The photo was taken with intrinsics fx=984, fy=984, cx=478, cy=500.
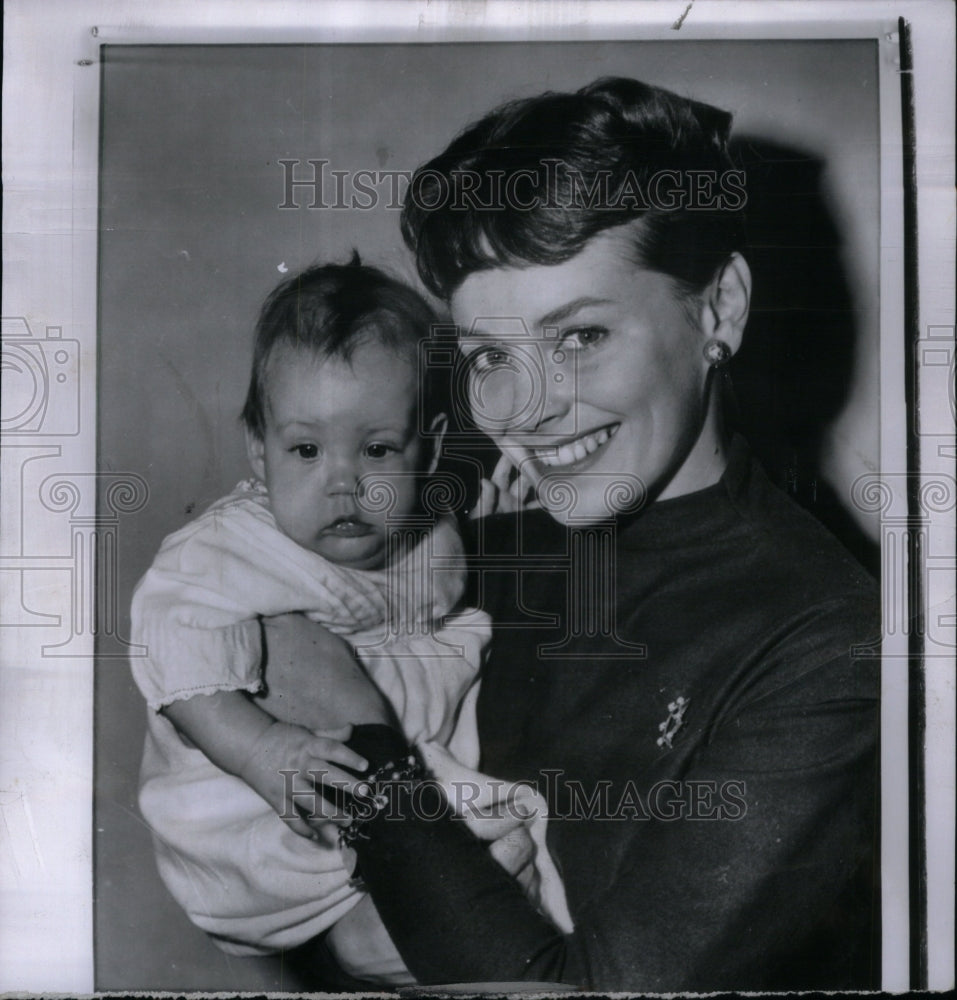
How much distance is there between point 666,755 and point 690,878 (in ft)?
0.53

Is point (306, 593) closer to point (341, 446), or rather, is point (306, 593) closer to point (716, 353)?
point (341, 446)

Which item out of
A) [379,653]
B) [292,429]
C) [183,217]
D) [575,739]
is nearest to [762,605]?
[575,739]

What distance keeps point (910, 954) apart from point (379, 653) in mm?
855

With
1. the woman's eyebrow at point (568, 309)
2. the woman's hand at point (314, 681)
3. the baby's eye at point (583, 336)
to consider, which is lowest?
the woman's hand at point (314, 681)

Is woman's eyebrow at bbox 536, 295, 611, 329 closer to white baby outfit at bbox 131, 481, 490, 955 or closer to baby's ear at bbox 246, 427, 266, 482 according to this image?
white baby outfit at bbox 131, 481, 490, 955

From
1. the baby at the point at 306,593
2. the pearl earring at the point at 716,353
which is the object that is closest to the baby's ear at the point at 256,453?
the baby at the point at 306,593

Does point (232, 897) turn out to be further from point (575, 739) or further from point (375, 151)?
point (375, 151)

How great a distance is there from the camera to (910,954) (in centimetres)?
138

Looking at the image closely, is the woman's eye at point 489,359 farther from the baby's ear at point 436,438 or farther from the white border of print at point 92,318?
the white border of print at point 92,318

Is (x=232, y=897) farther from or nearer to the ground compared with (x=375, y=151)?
nearer to the ground

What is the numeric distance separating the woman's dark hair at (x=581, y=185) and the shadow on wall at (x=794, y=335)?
5 cm

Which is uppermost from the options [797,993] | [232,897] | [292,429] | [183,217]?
[183,217]

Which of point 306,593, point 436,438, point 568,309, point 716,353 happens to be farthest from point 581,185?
point 306,593

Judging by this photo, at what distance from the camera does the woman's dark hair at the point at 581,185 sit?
133cm
